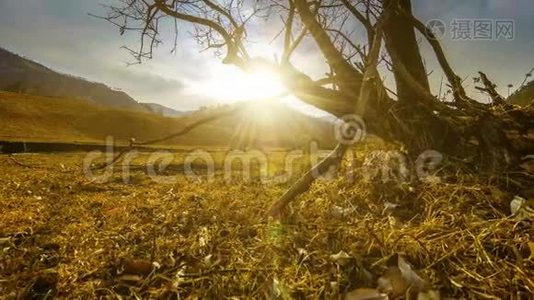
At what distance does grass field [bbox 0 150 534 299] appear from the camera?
2354 millimetres

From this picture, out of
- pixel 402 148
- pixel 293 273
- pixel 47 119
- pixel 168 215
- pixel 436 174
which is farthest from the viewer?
pixel 47 119

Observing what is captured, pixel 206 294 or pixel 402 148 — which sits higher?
pixel 402 148

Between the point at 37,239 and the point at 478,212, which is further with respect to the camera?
the point at 37,239

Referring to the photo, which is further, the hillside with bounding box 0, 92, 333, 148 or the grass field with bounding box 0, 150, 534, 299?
the hillside with bounding box 0, 92, 333, 148

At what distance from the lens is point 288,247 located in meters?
2.93

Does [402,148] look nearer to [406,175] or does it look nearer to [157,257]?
[406,175]

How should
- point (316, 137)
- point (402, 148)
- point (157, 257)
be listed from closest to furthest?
point (157, 257), point (402, 148), point (316, 137)

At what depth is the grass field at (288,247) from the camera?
92.7 inches

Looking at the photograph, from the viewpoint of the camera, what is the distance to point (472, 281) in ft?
7.39

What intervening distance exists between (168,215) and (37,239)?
120cm

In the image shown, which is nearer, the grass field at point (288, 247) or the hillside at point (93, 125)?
the grass field at point (288, 247)

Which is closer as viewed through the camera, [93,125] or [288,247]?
[288,247]

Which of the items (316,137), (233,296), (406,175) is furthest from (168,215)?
(316,137)

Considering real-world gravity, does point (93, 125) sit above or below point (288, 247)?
below
